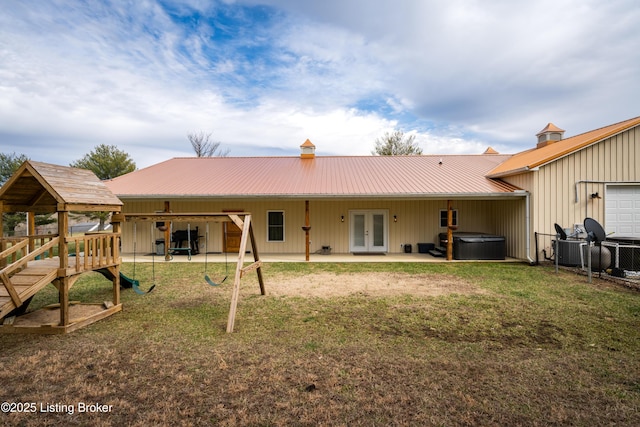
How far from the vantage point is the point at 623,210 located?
10656 mm

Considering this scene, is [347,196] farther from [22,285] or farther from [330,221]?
[22,285]

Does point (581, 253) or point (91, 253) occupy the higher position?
point (91, 253)

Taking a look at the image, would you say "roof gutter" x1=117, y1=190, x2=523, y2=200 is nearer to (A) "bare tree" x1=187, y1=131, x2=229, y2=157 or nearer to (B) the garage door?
(B) the garage door

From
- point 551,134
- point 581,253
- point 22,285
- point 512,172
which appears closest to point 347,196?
point 512,172

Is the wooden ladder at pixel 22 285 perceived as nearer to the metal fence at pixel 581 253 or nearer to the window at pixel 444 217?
the metal fence at pixel 581 253

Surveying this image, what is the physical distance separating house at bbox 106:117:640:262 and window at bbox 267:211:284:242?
1.7 inches

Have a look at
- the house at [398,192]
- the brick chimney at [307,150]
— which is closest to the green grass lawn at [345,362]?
the house at [398,192]

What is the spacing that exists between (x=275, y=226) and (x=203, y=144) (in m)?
26.6

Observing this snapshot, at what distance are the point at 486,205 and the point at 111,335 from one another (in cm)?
1401

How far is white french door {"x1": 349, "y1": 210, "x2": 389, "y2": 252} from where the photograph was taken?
13484 mm

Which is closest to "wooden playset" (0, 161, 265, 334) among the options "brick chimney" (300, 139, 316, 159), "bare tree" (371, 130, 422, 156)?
"brick chimney" (300, 139, 316, 159)

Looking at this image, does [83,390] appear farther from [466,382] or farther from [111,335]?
[466,382]

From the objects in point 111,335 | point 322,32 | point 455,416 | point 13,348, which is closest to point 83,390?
point 111,335

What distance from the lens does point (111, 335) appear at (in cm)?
455
